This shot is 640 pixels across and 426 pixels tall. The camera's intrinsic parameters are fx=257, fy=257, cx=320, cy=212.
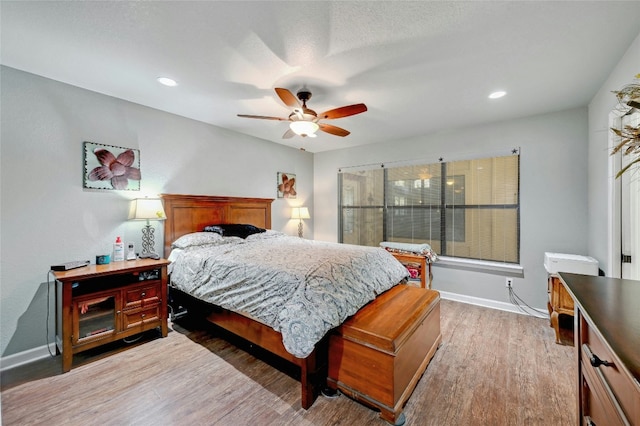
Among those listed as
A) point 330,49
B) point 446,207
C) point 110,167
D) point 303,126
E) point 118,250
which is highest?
point 330,49

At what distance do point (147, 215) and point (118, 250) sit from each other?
449 mm

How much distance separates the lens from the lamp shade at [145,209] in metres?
2.82

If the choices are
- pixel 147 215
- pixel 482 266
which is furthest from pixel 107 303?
pixel 482 266

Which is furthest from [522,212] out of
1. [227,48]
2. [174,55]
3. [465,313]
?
[174,55]

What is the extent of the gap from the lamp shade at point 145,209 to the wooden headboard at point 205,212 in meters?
0.24

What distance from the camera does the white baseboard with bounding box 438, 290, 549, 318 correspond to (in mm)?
3269

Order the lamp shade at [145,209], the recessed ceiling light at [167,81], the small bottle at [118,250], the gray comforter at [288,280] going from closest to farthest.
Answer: the gray comforter at [288,280]
the recessed ceiling light at [167,81]
the small bottle at [118,250]
the lamp shade at [145,209]

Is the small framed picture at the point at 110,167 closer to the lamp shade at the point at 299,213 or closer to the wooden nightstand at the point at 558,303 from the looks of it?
the lamp shade at the point at 299,213

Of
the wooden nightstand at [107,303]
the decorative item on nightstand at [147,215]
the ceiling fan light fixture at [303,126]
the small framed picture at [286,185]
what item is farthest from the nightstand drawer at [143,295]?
the small framed picture at [286,185]

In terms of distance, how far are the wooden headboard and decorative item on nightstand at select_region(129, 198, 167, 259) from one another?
162 mm

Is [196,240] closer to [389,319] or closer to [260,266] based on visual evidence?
[260,266]

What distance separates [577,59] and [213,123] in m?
3.96

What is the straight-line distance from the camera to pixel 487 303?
3.59 metres

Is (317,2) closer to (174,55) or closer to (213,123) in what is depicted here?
(174,55)
